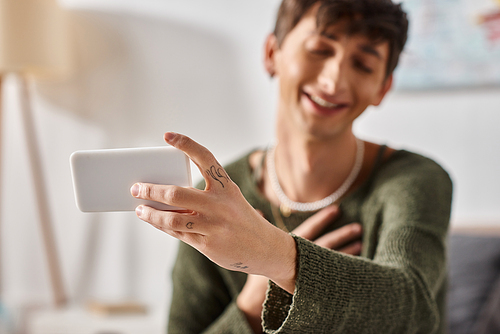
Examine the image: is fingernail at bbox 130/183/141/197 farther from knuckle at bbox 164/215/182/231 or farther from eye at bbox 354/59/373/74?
eye at bbox 354/59/373/74

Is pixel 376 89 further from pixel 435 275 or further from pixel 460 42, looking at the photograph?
pixel 460 42

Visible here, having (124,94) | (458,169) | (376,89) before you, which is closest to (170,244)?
(124,94)

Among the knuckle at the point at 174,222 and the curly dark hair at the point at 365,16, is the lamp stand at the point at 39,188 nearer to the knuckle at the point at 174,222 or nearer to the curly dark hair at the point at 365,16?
the curly dark hair at the point at 365,16

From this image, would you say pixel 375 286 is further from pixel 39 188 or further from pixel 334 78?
pixel 39 188

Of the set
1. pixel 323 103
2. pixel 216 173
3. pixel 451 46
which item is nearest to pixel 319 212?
pixel 323 103

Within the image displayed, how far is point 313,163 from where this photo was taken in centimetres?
77

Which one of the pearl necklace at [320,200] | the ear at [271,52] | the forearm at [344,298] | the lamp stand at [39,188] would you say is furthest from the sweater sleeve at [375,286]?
the lamp stand at [39,188]

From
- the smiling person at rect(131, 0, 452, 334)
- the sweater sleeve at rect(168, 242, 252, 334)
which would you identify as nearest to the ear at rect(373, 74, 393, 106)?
the smiling person at rect(131, 0, 452, 334)

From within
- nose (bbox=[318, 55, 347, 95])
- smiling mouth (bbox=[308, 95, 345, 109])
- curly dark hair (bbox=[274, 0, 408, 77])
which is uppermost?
curly dark hair (bbox=[274, 0, 408, 77])

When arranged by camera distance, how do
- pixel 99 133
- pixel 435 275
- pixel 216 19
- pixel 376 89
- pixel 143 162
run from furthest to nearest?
pixel 99 133
pixel 216 19
pixel 376 89
pixel 435 275
pixel 143 162

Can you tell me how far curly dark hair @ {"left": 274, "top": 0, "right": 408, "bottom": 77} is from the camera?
672mm

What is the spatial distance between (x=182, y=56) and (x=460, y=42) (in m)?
1.12

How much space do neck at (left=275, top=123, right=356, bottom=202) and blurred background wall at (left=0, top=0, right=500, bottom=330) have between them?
39.2 inches

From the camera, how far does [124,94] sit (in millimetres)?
1955
